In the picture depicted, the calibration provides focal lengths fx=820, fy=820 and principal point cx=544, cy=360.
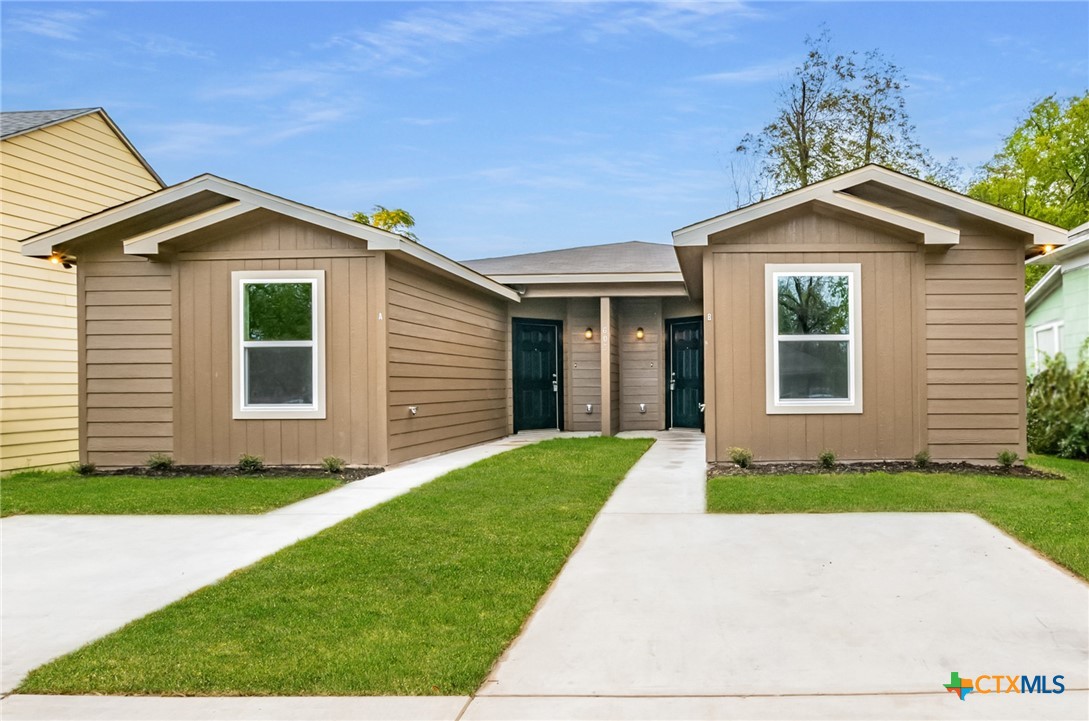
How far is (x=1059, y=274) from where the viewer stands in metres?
12.7

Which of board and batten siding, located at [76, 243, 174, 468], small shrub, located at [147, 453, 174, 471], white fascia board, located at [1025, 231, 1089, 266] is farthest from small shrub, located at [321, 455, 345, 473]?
white fascia board, located at [1025, 231, 1089, 266]

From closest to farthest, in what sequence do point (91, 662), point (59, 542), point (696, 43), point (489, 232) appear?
point (91, 662) < point (59, 542) < point (696, 43) < point (489, 232)

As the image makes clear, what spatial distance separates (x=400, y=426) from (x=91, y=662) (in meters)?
6.35

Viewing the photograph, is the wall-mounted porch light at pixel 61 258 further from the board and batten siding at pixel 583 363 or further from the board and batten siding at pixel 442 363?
the board and batten siding at pixel 583 363

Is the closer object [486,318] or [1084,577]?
[1084,577]

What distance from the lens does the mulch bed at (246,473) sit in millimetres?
8703

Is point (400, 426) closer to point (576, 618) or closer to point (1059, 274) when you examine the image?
point (576, 618)

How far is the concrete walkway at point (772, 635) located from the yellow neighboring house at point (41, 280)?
28.6 ft

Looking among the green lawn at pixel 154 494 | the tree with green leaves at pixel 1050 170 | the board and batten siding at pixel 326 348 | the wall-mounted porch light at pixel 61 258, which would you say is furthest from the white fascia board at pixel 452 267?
the tree with green leaves at pixel 1050 170

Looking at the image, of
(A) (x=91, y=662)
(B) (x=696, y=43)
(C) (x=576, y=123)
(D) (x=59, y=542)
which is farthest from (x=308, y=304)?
(C) (x=576, y=123)

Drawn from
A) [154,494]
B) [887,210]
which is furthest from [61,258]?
[887,210]

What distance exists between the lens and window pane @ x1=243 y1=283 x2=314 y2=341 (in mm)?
9172

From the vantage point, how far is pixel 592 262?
1532cm

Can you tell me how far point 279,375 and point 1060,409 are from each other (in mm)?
10075
